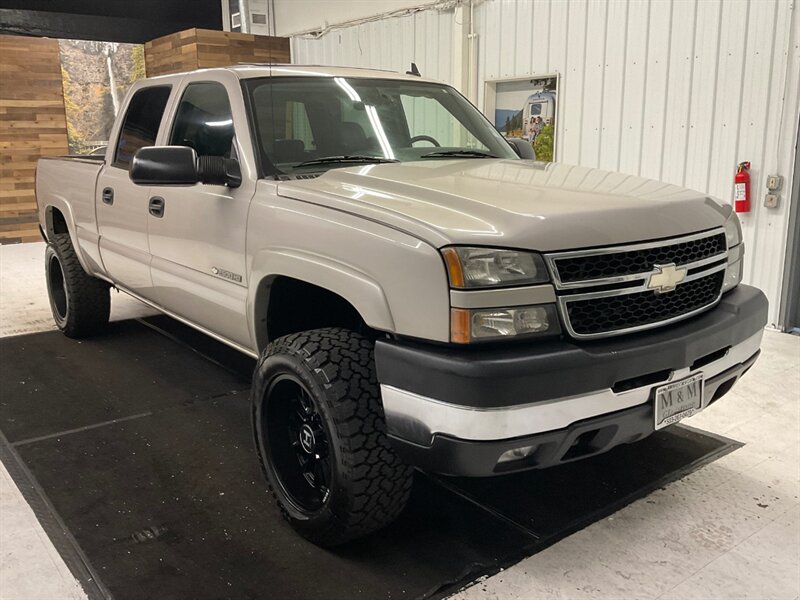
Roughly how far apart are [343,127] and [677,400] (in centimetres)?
175

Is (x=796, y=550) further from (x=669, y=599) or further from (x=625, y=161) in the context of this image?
(x=625, y=161)

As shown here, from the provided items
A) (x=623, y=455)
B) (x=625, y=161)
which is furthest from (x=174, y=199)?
(x=625, y=161)

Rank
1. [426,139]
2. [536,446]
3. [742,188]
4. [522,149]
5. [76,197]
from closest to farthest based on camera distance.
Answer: [536,446] < [426,139] < [522,149] < [76,197] < [742,188]

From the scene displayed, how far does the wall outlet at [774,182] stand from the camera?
5152 millimetres

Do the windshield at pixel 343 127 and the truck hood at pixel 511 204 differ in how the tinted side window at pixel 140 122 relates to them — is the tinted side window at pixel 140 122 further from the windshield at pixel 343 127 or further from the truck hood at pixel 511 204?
the truck hood at pixel 511 204

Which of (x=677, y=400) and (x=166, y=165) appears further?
(x=166, y=165)

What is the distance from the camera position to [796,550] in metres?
2.55

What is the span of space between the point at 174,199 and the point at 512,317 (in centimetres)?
198

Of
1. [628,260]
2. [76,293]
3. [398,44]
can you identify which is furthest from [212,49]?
[628,260]

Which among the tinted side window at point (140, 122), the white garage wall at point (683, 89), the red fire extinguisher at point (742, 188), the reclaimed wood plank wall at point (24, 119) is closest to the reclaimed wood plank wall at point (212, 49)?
the reclaimed wood plank wall at point (24, 119)

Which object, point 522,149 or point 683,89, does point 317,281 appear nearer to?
point 522,149

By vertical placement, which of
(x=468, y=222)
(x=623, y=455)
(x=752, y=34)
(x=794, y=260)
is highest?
(x=752, y=34)

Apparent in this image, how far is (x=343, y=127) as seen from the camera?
3131 millimetres

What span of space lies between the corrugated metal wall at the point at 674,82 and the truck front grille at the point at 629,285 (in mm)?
3271
